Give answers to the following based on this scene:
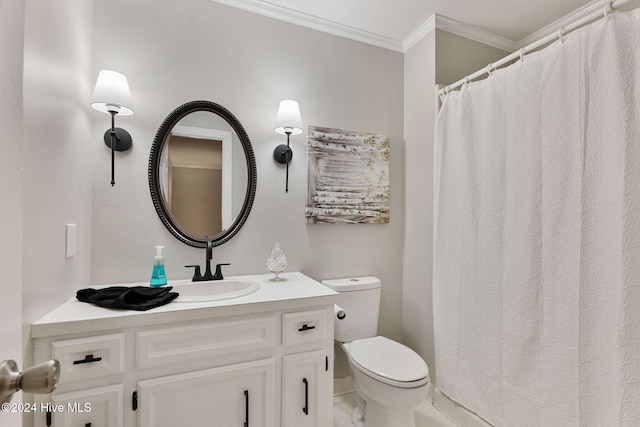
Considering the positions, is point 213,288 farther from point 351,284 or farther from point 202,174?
point 351,284

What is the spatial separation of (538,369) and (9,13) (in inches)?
79.6

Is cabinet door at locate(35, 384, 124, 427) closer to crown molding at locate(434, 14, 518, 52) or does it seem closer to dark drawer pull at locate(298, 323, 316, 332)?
dark drawer pull at locate(298, 323, 316, 332)

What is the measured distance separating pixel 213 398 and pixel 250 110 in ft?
4.92

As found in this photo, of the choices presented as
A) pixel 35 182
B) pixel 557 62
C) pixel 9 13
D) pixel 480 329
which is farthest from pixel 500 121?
pixel 35 182

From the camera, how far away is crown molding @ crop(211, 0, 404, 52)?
69.8 inches

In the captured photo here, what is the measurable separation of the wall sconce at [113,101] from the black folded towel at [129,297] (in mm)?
561

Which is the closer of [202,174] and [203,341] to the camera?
[203,341]

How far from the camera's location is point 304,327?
1.37m

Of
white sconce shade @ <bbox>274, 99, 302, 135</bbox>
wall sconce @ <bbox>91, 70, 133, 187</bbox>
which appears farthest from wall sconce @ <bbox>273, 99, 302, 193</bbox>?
wall sconce @ <bbox>91, 70, 133, 187</bbox>

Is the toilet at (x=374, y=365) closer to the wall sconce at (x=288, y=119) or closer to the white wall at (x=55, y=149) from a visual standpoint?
the wall sconce at (x=288, y=119)

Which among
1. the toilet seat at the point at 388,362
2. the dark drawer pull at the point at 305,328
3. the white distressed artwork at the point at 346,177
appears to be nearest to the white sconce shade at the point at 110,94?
the white distressed artwork at the point at 346,177

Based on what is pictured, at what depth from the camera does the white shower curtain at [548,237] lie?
1090 mm

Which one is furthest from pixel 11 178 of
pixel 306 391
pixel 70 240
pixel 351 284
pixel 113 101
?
pixel 351 284

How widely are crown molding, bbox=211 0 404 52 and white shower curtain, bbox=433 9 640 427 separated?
740 millimetres
